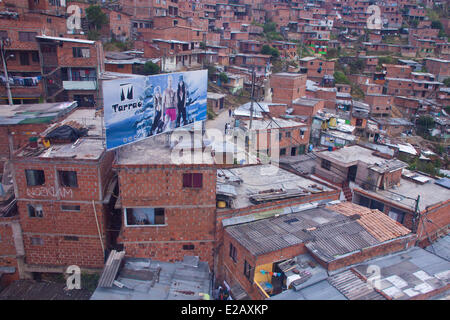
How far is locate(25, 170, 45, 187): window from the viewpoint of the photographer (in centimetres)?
1423

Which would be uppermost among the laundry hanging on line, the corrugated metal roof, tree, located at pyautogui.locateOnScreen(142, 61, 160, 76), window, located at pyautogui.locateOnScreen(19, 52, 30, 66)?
window, located at pyautogui.locateOnScreen(19, 52, 30, 66)

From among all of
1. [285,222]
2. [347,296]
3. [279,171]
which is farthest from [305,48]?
[347,296]

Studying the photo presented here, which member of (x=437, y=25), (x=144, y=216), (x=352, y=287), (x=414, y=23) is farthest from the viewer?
(x=414, y=23)

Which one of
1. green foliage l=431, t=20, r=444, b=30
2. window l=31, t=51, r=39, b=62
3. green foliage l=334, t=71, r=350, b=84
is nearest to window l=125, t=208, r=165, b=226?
window l=31, t=51, r=39, b=62

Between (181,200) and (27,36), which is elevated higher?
(27,36)

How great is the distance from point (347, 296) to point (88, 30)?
147ft

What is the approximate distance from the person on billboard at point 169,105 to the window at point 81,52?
15636mm

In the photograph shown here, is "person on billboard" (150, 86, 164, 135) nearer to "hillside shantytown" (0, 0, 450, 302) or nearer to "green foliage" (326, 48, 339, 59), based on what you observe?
"hillside shantytown" (0, 0, 450, 302)

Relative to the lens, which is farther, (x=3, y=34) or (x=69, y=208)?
(x=3, y=34)

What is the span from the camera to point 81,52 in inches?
1111

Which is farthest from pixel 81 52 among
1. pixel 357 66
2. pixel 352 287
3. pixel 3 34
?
Answer: pixel 357 66

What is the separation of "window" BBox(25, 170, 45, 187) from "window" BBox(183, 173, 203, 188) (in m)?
6.03

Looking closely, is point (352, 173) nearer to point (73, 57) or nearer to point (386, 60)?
point (73, 57)

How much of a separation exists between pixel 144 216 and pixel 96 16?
38.2 meters
